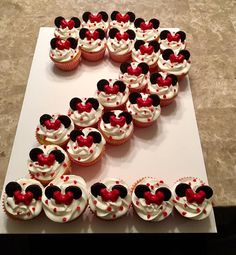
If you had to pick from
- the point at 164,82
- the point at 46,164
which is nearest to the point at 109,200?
the point at 46,164

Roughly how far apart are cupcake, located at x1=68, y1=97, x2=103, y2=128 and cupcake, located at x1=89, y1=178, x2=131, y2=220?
1.54 feet

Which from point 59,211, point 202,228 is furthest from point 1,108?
Result: point 202,228

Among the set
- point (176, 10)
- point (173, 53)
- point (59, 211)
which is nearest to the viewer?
point (59, 211)

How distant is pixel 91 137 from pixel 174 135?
592mm

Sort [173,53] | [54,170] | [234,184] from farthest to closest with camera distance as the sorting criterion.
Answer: [173,53] → [234,184] → [54,170]

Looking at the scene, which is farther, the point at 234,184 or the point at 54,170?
the point at 234,184

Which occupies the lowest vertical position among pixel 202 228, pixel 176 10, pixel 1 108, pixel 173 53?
pixel 202 228

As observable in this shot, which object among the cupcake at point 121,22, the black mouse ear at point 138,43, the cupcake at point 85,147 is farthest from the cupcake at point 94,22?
the cupcake at point 85,147

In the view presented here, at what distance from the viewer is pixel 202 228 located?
184cm

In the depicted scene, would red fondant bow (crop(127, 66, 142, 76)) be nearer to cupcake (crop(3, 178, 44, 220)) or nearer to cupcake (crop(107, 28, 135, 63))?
cupcake (crop(107, 28, 135, 63))

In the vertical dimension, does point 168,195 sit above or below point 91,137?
below

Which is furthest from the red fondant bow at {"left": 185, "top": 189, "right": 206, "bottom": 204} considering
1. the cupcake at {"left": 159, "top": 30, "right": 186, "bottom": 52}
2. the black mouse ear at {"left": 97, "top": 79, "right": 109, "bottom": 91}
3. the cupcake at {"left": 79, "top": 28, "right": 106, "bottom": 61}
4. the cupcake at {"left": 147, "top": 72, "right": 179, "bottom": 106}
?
the cupcake at {"left": 79, "top": 28, "right": 106, "bottom": 61}

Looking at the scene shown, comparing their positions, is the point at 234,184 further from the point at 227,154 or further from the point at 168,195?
the point at 168,195

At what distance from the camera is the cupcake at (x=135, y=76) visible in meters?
2.30
